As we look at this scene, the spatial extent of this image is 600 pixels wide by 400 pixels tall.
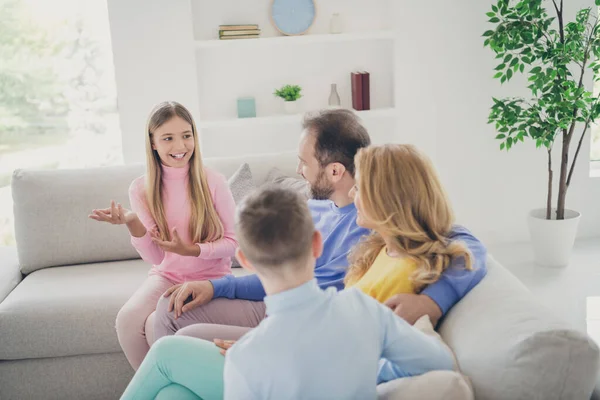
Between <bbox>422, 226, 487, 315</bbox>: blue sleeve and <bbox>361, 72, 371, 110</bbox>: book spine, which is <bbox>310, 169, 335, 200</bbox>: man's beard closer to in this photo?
<bbox>422, 226, 487, 315</bbox>: blue sleeve

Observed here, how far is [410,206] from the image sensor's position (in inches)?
70.2

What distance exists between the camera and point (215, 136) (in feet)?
14.8

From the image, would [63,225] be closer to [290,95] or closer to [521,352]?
[290,95]

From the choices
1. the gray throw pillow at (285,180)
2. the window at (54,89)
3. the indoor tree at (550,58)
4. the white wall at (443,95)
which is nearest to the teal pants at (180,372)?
the gray throw pillow at (285,180)

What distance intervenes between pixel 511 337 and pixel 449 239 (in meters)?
0.35

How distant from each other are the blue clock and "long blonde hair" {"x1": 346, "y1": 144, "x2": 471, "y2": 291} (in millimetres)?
2684

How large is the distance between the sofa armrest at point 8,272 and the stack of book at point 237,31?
169 centimetres

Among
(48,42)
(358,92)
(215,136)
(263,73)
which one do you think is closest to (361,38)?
(358,92)

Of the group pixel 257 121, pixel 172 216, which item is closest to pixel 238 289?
pixel 172 216

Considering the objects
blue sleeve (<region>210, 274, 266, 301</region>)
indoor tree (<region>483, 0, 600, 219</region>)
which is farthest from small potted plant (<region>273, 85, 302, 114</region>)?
blue sleeve (<region>210, 274, 266, 301</region>)

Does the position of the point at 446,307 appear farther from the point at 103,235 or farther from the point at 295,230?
the point at 103,235

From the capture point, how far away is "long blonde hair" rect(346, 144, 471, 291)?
5.83 feet

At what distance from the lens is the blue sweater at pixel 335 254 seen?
6.12ft

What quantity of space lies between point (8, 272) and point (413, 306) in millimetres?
1924
